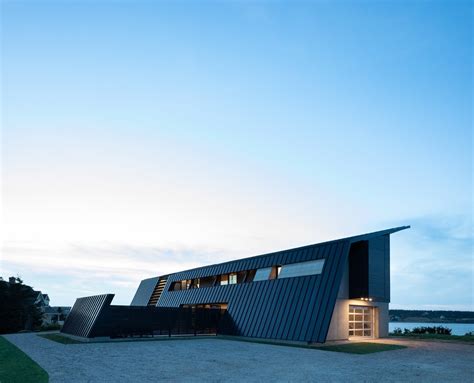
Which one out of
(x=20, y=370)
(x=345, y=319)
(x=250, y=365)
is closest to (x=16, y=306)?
(x=20, y=370)

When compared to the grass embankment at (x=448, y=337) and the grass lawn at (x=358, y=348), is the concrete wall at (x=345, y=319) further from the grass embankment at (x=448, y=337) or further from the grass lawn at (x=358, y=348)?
the grass embankment at (x=448, y=337)

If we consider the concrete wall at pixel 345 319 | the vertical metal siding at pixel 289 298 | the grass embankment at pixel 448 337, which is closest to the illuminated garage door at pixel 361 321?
the concrete wall at pixel 345 319

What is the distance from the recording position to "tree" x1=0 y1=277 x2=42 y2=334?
35.1m

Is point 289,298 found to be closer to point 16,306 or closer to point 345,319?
point 345,319

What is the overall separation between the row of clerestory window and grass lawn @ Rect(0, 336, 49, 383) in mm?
14471

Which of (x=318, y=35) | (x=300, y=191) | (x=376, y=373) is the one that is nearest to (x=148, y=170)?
(x=300, y=191)

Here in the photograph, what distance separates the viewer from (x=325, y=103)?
22.9m

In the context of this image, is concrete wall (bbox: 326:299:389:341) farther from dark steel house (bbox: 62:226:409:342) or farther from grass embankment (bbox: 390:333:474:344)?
grass embankment (bbox: 390:333:474:344)

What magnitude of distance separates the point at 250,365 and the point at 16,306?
30367 mm

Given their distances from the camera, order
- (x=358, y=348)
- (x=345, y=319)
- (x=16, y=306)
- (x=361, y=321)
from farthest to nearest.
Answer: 1. (x=16, y=306)
2. (x=361, y=321)
3. (x=345, y=319)
4. (x=358, y=348)

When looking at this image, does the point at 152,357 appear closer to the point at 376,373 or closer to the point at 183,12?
the point at 376,373

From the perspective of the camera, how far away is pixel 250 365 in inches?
523

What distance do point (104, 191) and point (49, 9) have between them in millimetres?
14774

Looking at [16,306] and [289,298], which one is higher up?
[289,298]
